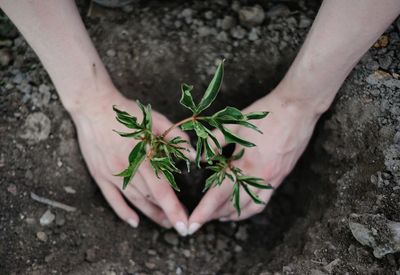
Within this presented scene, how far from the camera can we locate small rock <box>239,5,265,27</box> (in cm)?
198

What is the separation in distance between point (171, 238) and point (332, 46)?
0.88 meters

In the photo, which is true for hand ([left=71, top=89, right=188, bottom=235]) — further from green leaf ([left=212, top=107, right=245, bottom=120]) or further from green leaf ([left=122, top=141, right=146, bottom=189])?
green leaf ([left=212, top=107, right=245, bottom=120])

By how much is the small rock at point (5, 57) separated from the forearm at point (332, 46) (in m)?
0.99

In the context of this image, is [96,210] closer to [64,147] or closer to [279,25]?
[64,147]

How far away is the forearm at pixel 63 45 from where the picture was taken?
1.55 meters

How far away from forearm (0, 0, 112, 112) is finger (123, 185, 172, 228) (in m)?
0.34

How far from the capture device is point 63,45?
64.3 inches

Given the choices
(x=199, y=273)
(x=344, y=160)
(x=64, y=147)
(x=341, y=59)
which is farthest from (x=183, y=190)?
(x=341, y=59)

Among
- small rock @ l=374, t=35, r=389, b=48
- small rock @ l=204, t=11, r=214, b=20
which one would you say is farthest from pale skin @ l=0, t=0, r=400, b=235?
small rock @ l=204, t=11, r=214, b=20

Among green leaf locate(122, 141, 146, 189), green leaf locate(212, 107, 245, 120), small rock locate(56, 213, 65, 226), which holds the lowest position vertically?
small rock locate(56, 213, 65, 226)

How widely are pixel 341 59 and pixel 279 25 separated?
0.47 m

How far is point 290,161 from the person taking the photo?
185 centimetres

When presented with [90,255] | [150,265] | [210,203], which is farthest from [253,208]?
[90,255]

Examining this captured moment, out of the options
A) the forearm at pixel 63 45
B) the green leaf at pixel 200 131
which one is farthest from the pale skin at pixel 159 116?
the green leaf at pixel 200 131
